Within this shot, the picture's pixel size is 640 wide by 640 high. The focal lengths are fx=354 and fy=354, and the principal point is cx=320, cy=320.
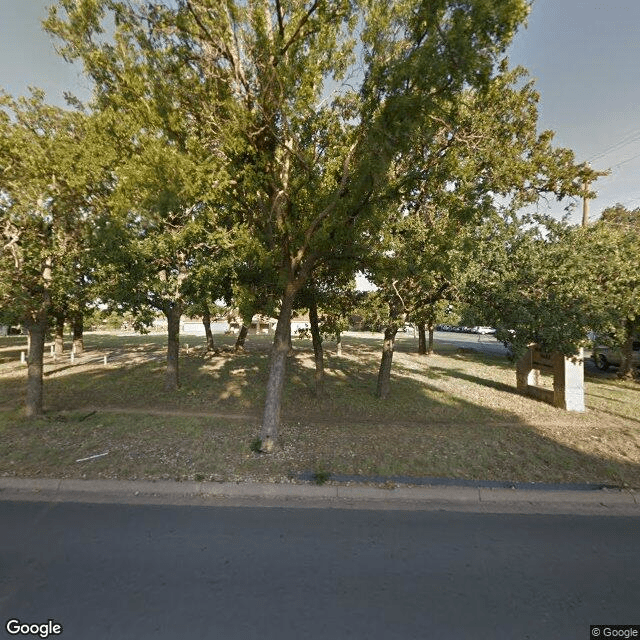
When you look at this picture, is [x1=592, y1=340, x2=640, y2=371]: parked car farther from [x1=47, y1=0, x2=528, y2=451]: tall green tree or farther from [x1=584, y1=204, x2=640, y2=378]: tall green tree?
[x1=47, y1=0, x2=528, y2=451]: tall green tree

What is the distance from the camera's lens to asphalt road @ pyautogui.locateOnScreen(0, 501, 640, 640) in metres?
2.81

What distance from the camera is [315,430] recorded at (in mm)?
7543

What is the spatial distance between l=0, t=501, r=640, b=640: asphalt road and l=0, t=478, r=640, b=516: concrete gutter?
222 millimetres

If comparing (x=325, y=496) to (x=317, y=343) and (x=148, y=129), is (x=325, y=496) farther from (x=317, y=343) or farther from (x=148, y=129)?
(x=148, y=129)

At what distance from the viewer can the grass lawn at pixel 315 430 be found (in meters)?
5.70

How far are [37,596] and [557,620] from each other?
435cm

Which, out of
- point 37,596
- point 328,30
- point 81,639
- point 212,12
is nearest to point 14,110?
point 212,12

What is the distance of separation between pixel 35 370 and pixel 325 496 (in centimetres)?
720

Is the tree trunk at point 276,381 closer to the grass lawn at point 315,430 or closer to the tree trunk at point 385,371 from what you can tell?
the grass lawn at point 315,430

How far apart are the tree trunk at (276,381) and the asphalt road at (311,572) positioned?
1.99 metres

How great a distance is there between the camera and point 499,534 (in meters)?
4.10

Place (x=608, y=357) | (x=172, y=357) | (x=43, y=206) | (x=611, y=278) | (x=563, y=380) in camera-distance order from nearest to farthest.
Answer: (x=43, y=206) → (x=611, y=278) → (x=563, y=380) → (x=172, y=357) → (x=608, y=357)

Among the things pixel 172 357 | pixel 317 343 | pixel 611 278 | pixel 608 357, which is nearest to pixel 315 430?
pixel 317 343

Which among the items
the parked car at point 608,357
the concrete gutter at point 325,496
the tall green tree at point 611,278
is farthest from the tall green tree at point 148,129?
the parked car at point 608,357
